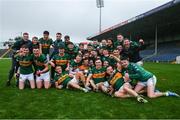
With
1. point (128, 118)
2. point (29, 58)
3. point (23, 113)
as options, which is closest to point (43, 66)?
point (29, 58)

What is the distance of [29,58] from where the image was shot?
8.46 m

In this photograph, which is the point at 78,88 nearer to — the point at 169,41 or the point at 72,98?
the point at 72,98

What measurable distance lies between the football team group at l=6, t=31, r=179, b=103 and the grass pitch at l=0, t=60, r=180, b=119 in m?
0.53

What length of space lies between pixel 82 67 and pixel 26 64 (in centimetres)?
170

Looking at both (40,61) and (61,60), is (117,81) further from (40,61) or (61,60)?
(40,61)

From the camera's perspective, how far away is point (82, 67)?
9133 millimetres

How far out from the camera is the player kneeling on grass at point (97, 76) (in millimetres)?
8219

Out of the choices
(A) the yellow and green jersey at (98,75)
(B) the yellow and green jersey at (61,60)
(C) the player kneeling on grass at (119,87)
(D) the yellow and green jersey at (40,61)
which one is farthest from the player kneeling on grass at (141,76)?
(D) the yellow and green jersey at (40,61)

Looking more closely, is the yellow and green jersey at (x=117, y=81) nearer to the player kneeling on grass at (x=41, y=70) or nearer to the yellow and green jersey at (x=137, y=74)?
the yellow and green jersey at (x=137, y=74)

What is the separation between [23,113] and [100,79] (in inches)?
123

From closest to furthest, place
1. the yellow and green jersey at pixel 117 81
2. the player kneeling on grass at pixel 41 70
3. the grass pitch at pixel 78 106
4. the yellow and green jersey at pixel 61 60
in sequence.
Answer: the grass pitch at pixel 78 106
the yellow and green jersey at pixel 117 81
the player kneeling on grass at pixel 41 70
the yellow and green jersey at pixel 61 60

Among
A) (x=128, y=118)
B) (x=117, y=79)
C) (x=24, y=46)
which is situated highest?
(x=24, y=46)

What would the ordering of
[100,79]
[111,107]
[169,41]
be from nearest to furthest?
1. [111,107]
2. [100,79]
3. [169,41]

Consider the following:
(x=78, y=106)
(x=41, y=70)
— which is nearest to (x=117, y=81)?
(x=78, y=106)
